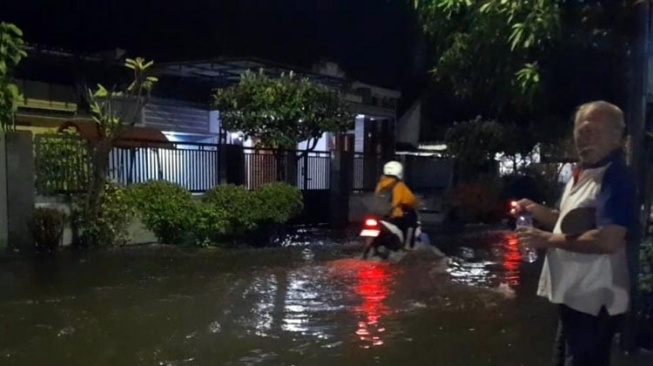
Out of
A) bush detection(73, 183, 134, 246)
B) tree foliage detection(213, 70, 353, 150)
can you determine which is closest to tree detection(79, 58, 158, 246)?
bush detection(73, 183, 134, 246)

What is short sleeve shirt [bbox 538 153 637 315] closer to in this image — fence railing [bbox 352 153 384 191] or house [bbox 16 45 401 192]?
house [bbox 16 45 401 192]

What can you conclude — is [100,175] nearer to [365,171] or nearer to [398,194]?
[398,194]

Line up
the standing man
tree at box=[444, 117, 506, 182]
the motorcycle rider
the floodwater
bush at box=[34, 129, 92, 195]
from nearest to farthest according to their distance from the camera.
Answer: the standing man
the floodwater
the motorcycle rider
bush at box=[34, 129, 92, 195]
tree at box=[444, 117, 506, 182]

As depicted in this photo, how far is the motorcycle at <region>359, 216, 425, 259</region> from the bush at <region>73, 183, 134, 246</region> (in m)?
4.47

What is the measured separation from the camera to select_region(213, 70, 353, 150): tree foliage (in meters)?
17.7

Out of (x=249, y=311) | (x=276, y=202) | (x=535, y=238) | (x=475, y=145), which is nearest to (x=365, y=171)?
(x=475, y=145)

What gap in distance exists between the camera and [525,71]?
236 inches

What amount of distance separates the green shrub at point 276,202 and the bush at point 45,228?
3.74 metres

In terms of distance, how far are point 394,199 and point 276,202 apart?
4.39 meters

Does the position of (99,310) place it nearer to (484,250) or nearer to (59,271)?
(59,271)

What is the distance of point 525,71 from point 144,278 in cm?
662

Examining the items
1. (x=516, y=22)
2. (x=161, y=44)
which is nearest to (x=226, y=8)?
(x=161, y=44)

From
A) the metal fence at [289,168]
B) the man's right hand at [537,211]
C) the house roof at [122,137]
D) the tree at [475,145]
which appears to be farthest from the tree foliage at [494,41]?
the tree at [475,145]

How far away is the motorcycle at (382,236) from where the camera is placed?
1156cm
